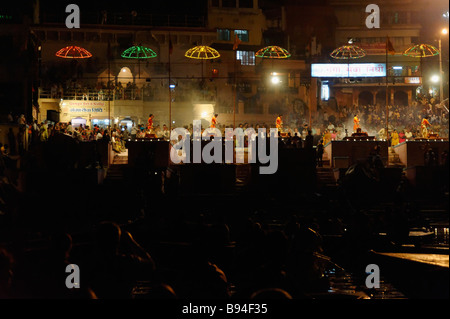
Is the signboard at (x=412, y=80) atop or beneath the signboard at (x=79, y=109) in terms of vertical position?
atop

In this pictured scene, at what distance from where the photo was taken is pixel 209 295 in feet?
22.5

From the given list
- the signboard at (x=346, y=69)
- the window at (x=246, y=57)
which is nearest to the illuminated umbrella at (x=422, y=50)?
the signboard at (x=346, y=69)

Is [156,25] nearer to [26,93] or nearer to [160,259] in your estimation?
[26,93]

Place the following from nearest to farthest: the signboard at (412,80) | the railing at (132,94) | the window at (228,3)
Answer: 1. the railing at (132,94)
2. the window at (228,3)
3. the signboard at (412,80)

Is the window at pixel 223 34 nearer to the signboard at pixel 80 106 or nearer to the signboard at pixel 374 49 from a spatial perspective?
the signboard at pixel 374 49

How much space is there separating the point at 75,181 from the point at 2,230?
6.09 meters

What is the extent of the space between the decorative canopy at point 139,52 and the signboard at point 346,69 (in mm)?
23488

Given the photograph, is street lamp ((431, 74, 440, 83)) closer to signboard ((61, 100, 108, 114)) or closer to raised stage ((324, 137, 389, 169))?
raised stage ((324, 137, 389, 169))

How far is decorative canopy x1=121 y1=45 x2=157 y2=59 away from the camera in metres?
34.6

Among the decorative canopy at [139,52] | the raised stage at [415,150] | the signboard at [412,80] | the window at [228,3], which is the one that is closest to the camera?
the raised stage at [415,150]

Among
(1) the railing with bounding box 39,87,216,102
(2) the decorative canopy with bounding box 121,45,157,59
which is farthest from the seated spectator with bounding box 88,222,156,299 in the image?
(1) the railing with bounding box 39,87,216,102

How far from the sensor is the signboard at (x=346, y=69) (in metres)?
56.3

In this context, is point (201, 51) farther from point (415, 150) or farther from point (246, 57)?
point (246, 57)

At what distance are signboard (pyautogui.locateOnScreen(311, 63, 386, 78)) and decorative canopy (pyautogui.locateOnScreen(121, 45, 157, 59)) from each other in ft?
77.1
